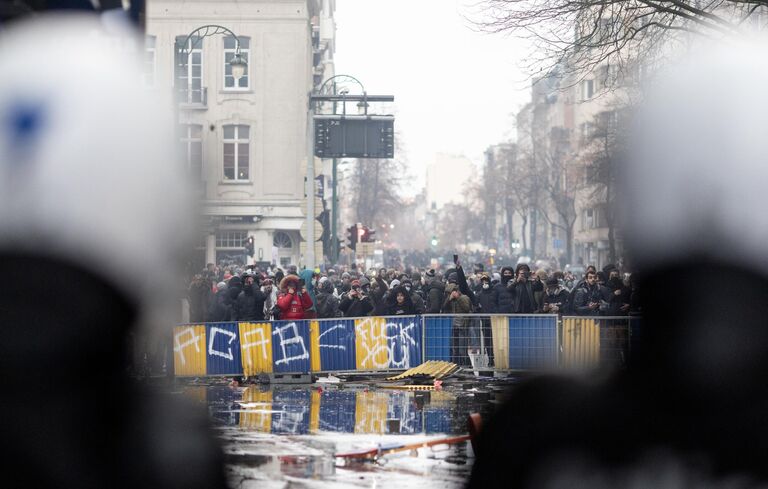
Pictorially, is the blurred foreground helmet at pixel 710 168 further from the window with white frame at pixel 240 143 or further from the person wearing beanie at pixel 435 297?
the window with white frame at pixel 240 143

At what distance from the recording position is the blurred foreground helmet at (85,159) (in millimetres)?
5879

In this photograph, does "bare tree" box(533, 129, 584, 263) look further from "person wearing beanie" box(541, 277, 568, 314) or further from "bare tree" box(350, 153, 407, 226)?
"person wearing beanie" box(541, 277, 568, 314)

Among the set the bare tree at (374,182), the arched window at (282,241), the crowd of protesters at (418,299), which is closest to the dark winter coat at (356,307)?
the crowd of protesters at (418,299)

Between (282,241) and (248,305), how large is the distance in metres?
31.0

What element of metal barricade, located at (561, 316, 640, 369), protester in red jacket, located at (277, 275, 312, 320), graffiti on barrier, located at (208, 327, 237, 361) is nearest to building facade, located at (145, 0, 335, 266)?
protester in red jacket, located at (277, 275, 312, 320)

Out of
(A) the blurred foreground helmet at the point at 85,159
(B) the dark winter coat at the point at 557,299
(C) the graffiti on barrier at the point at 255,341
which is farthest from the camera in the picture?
(B) the dark winter coat at the point at 557,299

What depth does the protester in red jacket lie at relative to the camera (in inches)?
822

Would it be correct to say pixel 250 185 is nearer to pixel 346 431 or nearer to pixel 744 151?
pixel 346 431

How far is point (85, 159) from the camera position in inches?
238

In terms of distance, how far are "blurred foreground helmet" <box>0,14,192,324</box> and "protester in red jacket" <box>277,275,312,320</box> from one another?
47.6 feet

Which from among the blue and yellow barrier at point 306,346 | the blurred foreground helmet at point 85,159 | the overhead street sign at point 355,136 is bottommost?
the blue and yellow barrier at point 306,346

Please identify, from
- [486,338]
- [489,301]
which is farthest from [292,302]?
[489,301]

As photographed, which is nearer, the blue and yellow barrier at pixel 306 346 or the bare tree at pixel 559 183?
the blue and yellow barrier at pixel 306 346

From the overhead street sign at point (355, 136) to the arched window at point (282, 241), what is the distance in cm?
1702
